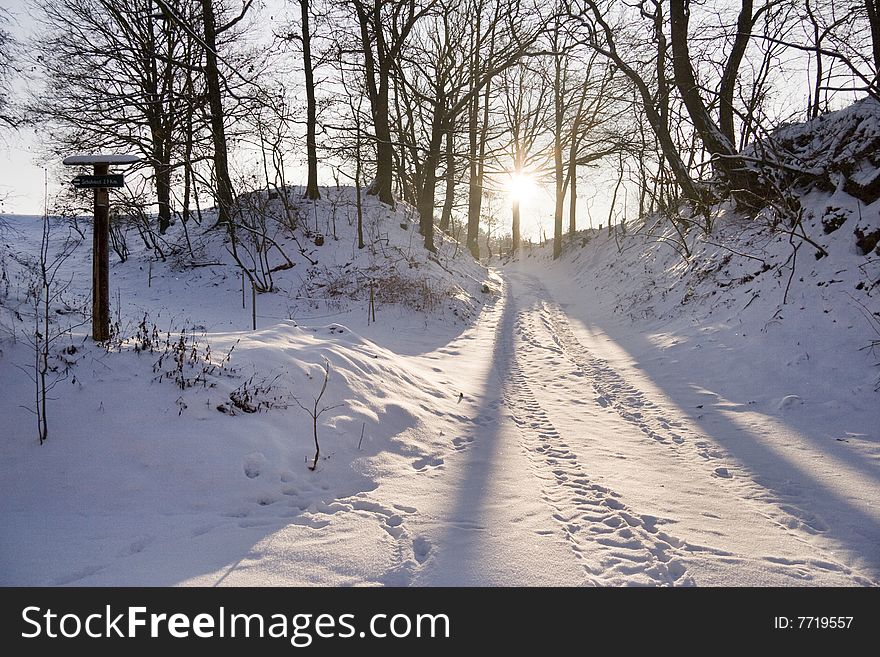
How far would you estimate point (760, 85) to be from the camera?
9.51 m

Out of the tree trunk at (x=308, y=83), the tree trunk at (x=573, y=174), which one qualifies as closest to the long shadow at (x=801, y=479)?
the tree trunk at (x=308, y=83)

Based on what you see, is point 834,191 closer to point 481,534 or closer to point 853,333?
point 853,333

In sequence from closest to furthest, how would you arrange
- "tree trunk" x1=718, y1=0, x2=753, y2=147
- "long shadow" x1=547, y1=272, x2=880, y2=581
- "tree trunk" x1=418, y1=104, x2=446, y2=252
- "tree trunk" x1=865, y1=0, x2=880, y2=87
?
1. "long shadow" x1=547, y1=272, x2=880, y2=581
2. "tree trunk" x1=865, y1=0, x2=880, y2=87
3. "tree trunk" x1=718, y1=0, x2=753, y2=147
4. "tree trunk" x1=418, y1=104, x2=446, y2=252

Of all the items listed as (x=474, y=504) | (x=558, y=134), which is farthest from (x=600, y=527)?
(x=558, y=134)

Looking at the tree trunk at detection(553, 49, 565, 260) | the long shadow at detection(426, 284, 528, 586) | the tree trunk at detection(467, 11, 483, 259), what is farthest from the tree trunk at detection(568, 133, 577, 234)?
the long shadow at detection(426, 284, 528, 586)

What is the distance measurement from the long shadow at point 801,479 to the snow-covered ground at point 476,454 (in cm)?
2

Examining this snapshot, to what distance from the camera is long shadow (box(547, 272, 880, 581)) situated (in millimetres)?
3012

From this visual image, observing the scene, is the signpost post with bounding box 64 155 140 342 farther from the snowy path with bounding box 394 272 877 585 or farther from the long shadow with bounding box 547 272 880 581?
the long shadow with bounding box 547 272 880 581

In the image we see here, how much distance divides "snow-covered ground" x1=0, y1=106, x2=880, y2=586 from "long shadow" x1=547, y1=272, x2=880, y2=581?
2cm

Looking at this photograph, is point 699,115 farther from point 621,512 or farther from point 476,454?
point 621,512

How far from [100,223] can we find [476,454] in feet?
16.3

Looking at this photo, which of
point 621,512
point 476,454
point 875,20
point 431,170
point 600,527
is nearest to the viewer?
point 600,527

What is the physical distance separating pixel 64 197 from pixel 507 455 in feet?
60.4

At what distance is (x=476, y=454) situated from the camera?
15.2 feet
